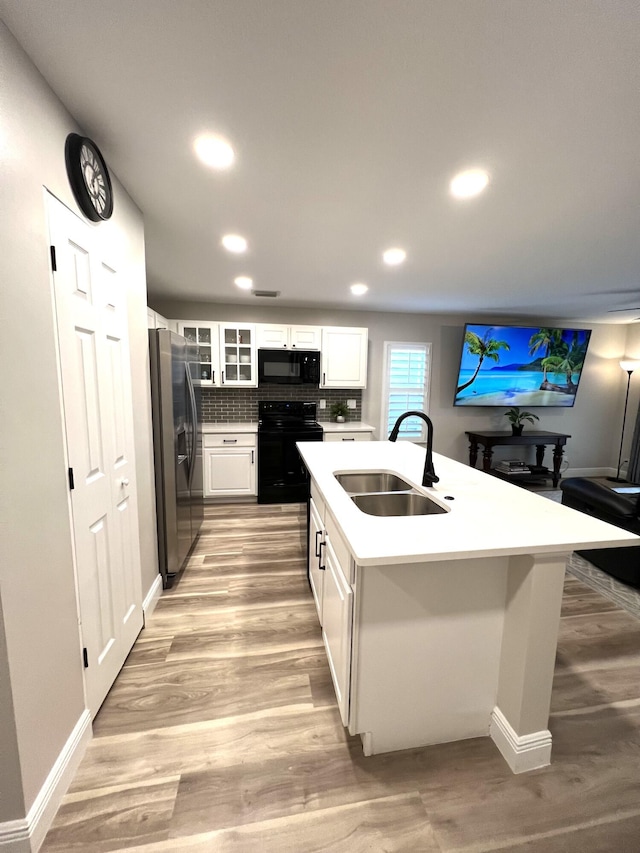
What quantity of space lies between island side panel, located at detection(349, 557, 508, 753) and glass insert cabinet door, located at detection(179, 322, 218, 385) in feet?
11.4

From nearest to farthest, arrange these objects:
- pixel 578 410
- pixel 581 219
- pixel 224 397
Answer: pixel 581 219 → pixel 224 397 → pixel 578 410

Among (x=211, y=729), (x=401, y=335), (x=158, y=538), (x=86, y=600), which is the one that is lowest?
(x=211, y=729)

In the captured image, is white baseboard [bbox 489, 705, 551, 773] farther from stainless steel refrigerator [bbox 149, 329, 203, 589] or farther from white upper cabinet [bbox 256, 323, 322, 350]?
white upper cabinet [bbox 256, 323, 322, 350]

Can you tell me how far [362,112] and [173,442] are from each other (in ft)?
6.57

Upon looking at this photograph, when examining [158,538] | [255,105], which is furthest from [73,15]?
[158,538]

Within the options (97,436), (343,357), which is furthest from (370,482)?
(343,357)

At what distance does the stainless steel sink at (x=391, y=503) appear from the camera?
1.79 meters

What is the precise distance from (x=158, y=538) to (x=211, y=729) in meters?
1.23

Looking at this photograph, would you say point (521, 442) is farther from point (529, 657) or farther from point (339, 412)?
point (529, 657)

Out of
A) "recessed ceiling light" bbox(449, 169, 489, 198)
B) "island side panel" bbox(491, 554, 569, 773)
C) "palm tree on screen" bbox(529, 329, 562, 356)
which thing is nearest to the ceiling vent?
"recessed ceiling light" bbox(449, 169, 489, 198)

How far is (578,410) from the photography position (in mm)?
5574

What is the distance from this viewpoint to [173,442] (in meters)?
2.31

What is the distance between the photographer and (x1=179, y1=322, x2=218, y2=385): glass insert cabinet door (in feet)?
13.1

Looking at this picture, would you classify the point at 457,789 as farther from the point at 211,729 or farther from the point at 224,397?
the point at 224,397
